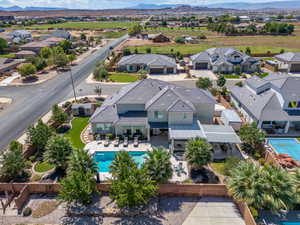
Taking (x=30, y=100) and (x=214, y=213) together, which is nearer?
(x=214, y=213)

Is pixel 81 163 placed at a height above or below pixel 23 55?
below

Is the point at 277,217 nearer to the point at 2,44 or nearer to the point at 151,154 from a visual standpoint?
the point at 151,154

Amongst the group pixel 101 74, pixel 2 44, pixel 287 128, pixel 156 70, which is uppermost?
pixel 2 44

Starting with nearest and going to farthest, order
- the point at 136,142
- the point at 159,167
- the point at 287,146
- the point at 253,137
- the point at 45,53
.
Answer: the point at 159,167 < the point at 253,137 < the point at 287,146 < the point at 136,142 < the point at 45,53

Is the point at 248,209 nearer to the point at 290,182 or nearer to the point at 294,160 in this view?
the point at 290,182

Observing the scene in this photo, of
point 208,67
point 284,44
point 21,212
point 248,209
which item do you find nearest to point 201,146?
point 248,209

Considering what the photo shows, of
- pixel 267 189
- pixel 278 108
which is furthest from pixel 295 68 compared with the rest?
pixel 267 189

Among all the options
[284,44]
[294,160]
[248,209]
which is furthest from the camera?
[284,44]

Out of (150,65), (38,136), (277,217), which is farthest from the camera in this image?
(150,65)
